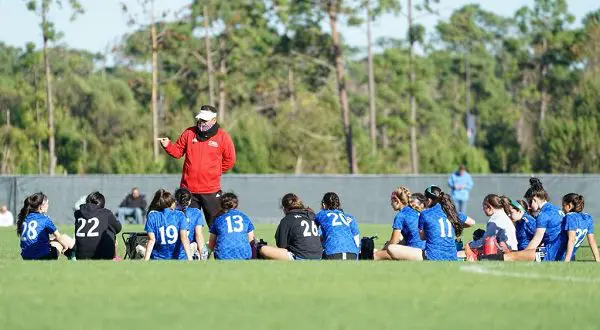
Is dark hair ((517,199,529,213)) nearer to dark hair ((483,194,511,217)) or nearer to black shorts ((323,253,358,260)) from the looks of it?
dark hair ((483,194,511,217))

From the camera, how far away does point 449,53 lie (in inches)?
4102

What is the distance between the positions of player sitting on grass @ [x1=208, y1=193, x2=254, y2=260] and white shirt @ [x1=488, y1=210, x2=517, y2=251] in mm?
3587

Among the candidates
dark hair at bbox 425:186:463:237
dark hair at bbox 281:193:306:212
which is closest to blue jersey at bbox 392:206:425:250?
dark hair at bbox 425:186:463:237

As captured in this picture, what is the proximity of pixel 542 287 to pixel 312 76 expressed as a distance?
63.5 metres

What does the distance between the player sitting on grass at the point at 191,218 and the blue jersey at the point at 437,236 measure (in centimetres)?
282

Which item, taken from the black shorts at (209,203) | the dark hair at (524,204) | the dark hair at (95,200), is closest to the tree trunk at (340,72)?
the dark hair at (524,204)

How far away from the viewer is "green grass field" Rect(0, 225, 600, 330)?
8297 mm

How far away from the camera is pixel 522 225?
16.8 m

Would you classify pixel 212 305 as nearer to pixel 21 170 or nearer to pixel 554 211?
pixel 554 211

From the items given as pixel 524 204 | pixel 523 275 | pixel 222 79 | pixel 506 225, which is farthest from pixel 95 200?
pixel 222 79

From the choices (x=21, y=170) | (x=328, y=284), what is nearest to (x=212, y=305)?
(x=328, y=284)

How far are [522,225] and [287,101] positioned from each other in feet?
203

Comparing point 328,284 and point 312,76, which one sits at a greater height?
point 312,76

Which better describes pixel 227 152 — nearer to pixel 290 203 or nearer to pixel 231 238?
pixel 290 203
